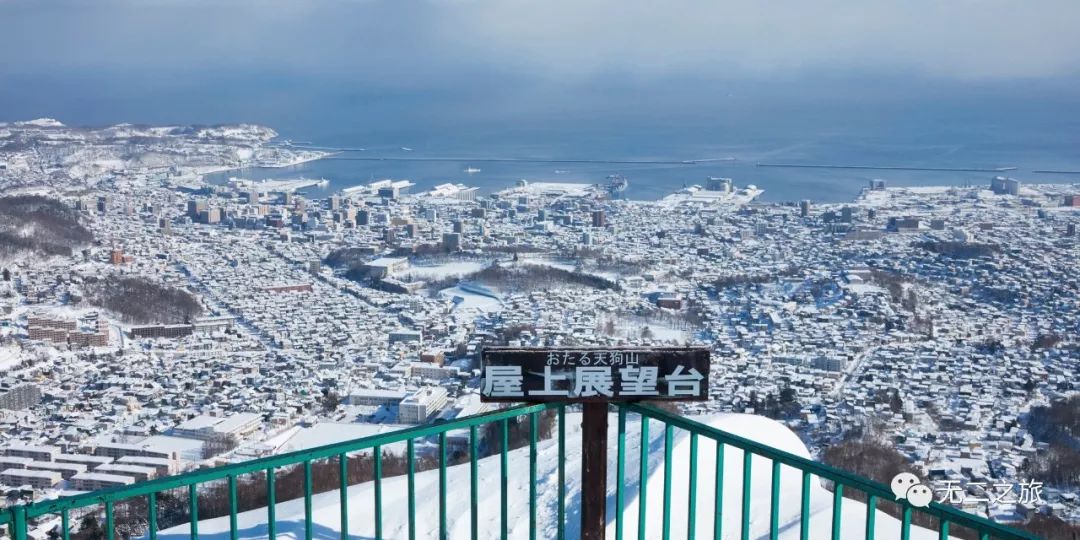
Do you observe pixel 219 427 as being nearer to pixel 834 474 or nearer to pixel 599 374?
pixel 599 374

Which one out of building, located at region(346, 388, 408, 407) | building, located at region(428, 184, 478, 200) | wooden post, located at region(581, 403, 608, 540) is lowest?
building, located at region(346, 388, 408, 407)

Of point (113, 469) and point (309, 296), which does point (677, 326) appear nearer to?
point (309, 296)

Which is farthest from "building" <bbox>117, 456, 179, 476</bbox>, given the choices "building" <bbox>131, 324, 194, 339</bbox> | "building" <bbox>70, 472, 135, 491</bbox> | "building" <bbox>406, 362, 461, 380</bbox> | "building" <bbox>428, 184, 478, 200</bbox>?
"building" <bbox>428, 184, 478, 200</bbox>

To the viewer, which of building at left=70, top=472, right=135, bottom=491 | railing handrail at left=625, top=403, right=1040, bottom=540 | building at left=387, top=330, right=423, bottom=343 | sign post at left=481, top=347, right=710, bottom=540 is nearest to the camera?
railing handrail at left=625, top=403, right=1040, bottom=540

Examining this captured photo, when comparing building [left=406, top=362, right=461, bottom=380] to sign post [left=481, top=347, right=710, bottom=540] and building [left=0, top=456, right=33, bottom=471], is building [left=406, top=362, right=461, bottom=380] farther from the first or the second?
sign post [left=481, top=347, right=710, bottom=540]

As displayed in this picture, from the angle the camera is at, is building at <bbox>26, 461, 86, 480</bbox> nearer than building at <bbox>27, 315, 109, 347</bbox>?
Yes

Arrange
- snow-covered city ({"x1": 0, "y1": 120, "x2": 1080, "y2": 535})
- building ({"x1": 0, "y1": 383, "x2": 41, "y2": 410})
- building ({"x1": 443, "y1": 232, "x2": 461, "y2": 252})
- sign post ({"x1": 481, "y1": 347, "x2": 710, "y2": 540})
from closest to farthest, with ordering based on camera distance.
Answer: sign post ({"x1": 481, "y1": 347, "x2": 710, "y2": 540})
snow-covered city ({"x1": 0, "y1": 120, "x2": 1080, "y2": 535})
building ({"x1": 0, "y1": 383, "x2": 41, "y2": 410})
building ({"x1": 443, "y1": 232, "x2": 461, "y2": 252})

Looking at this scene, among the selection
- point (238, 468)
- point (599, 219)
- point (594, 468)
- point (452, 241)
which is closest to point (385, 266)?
point (452, 241)
